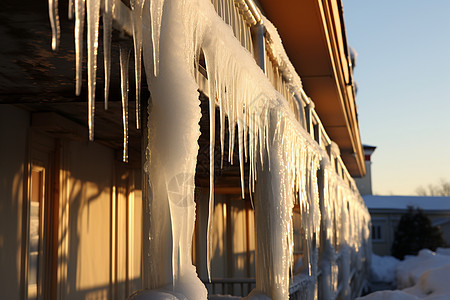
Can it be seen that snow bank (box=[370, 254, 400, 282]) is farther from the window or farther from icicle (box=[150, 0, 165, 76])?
icicle (box=[150, 0, 165, 76])

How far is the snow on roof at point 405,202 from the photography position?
38.8 meters

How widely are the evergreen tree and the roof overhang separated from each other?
2358cm

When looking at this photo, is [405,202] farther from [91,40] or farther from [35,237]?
[91,40]

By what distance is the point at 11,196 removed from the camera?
5.18 m

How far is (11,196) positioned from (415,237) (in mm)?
30756

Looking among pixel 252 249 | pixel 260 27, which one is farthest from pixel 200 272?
pixel 260 27

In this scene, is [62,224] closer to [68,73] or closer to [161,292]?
[68,73]

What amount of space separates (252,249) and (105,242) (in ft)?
29.7

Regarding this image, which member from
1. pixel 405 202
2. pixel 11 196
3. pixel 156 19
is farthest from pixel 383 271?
pixel 156 19

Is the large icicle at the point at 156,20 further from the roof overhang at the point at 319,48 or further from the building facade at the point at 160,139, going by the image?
the roof overhang at the point at 319,48

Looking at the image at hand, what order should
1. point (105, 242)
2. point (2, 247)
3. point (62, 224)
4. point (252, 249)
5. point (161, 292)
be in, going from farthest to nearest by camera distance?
1. point (252, 249)
2. point (105, 242)
3. point (62, 224)
4. point (2, 247)
5. point (161, 292)

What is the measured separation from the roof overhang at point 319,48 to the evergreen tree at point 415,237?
77.4 feet

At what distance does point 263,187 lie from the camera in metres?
4.55

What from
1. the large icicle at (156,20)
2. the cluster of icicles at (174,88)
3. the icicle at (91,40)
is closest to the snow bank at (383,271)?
the cluster of icicles at (174,88)
